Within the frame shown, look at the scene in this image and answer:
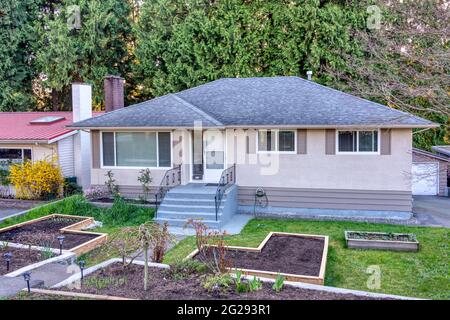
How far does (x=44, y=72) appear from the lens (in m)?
Answer: 28.2

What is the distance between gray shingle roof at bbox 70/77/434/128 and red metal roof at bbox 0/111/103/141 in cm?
288

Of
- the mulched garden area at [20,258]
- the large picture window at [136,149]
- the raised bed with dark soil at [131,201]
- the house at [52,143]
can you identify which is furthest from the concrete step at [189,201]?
the house at [52,143]

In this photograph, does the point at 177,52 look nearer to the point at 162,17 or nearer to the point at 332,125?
the point at 162,17

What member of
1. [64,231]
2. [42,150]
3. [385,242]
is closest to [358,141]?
[385,242]

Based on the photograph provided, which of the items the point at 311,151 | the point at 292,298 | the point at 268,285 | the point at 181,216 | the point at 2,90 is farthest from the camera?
the point at 2,90

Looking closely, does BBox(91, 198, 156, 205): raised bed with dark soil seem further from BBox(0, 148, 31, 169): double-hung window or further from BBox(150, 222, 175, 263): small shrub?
BBox(150, 222, 175, 263): small shrub

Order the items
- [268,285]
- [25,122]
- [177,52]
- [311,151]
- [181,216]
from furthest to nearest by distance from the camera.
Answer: [177,52]
[25,122]
[311,151]
[181,216]
[268,285]

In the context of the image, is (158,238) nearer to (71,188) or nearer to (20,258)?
(20,258)

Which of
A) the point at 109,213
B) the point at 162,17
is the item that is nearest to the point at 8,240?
the point at 109,213

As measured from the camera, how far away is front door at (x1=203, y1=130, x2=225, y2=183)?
14406 millimetres

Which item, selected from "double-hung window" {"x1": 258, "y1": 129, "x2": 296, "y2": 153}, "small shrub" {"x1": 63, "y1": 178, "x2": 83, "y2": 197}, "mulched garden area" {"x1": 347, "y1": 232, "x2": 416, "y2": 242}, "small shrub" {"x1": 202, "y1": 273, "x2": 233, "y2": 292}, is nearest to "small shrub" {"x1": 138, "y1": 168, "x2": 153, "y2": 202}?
"small shrub" {"x1": 63, "y1": 178, "x2": 83, "y2": 197}

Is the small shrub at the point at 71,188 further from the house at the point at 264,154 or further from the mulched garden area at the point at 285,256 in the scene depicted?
the mulched garden area at the point at 285,256

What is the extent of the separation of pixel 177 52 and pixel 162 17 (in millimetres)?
2995

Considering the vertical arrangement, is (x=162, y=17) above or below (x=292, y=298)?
above
